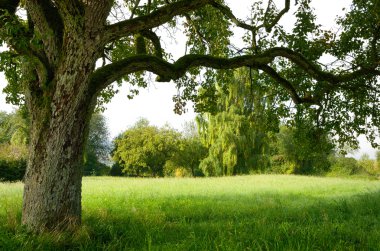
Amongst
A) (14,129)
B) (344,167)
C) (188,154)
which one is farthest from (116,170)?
(344,167)

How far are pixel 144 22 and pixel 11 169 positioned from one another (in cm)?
3190

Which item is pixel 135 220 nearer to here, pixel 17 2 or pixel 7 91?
pixel 17 2

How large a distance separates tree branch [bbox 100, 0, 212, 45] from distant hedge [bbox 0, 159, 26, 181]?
102ft

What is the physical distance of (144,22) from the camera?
23.8 feet

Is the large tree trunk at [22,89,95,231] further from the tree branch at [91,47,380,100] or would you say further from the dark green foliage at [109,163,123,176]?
the dark green foliage at [109,163,123,176]

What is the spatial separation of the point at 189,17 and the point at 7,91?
6.72 meters

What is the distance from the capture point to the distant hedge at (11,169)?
33469 millimetres

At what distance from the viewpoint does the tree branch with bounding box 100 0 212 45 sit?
7051 mm

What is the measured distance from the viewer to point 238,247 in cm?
528

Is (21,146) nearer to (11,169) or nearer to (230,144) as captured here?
(11,169)

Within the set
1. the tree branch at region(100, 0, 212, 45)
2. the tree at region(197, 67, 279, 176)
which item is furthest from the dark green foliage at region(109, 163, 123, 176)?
the tree branch at region(100, 0, 212, 45)

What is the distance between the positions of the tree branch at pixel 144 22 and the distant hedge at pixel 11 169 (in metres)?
31.1

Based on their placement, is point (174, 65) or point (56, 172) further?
point (174, 65)

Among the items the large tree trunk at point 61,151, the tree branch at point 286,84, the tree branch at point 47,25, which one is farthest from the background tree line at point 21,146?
the tree branch at point 286,84
